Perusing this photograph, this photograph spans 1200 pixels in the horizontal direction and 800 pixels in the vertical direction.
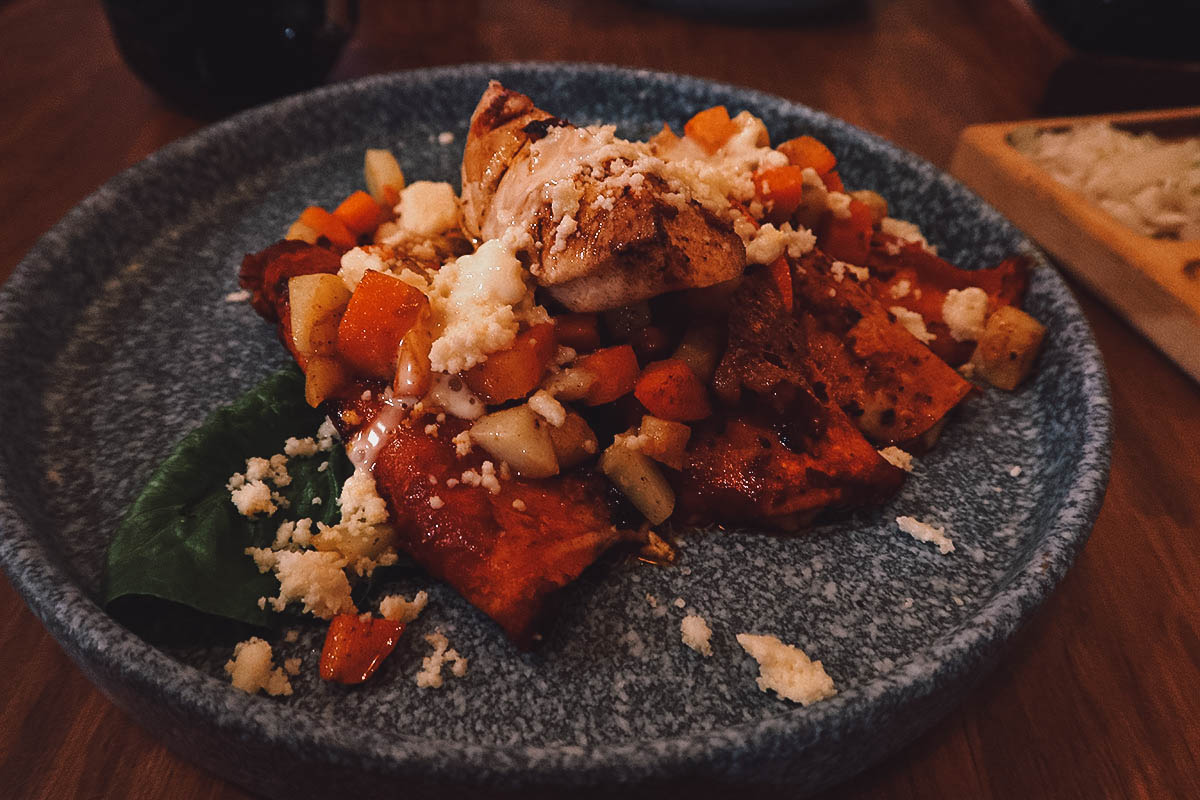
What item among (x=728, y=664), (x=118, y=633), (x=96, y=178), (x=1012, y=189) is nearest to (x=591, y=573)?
(x=728, y=664)

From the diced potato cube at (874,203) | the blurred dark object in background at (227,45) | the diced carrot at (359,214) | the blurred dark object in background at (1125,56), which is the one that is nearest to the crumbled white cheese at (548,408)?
the diced carrot at (359,214)

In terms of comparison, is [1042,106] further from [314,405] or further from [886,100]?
[314,405]

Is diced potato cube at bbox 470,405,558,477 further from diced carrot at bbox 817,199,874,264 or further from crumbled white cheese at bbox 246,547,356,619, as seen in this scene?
diced carrot at bbox 817,199,874,264

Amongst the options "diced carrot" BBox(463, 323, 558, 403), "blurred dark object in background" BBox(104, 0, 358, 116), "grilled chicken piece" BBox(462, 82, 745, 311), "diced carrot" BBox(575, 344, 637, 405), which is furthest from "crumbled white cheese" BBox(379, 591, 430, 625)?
"blurred dark object in background" BBox(104, 0, 358, 116)

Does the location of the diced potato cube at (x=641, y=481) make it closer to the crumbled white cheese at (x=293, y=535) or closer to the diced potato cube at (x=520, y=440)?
the diced potato cube at (x=520, y=440)

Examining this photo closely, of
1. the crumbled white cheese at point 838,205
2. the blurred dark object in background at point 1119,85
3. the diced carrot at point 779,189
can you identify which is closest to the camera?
the diced carrot at point 779,189

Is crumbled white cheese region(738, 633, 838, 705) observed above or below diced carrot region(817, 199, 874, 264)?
below

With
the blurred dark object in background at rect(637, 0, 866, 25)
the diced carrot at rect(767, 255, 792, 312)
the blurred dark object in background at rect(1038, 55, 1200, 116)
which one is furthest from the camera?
the blurred dark object in background at rect(637, 0, 866, 25)
